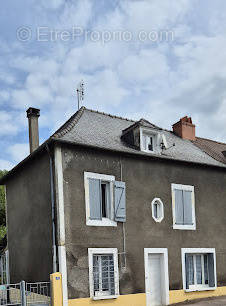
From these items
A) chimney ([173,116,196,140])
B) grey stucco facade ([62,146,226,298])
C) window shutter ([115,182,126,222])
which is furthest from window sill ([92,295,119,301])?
chimney ([173,116,196,140])

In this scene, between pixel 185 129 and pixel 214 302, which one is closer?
pixel 214 302

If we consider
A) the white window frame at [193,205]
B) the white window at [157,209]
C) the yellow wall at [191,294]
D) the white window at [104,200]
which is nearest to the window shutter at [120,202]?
the white window at [104,200]

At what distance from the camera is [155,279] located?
15.4 meters

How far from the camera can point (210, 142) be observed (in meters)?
22.0

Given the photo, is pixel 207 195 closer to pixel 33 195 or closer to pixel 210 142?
pixel 210 142

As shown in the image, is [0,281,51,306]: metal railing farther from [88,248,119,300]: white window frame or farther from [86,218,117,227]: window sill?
[86,218,117,227]: window sill

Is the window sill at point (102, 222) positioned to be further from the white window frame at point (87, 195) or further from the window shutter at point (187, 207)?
the window shutter at point (187, 207)

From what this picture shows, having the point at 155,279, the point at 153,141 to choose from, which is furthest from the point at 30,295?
the point at 153,141

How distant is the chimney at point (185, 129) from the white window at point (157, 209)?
5406 mm

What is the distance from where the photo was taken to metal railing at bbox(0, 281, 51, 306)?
12547 mm

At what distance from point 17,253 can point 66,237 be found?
4.33 meters

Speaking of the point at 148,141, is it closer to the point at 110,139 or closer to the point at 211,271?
the point at 110,139

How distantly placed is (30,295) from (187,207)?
7.16 metres

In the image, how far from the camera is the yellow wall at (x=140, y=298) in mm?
13188
